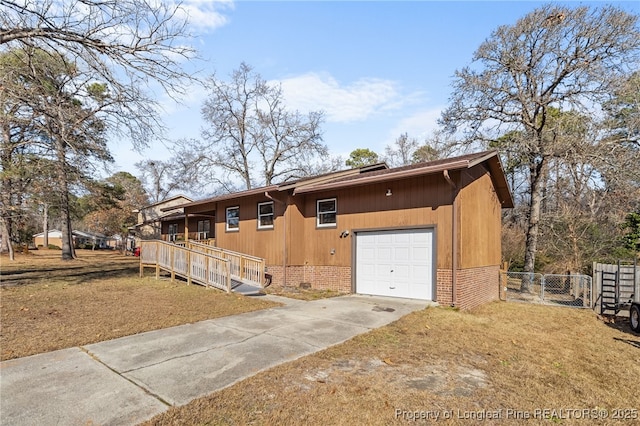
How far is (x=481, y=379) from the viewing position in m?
4.36

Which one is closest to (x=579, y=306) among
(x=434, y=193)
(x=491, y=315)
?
(x=491, y=315)

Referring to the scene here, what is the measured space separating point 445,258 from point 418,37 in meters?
7.32

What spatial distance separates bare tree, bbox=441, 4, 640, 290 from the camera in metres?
13.3

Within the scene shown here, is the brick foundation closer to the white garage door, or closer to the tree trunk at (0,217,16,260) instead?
the white garage door

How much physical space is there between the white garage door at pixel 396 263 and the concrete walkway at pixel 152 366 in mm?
2510

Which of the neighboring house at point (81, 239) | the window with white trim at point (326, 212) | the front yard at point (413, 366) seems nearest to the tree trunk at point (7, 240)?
the front yard at point (413, 366)

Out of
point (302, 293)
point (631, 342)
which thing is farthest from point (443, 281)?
point (302, 293)

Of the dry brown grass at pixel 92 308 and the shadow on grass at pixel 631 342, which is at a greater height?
the dry brown grass at pixel 92 308

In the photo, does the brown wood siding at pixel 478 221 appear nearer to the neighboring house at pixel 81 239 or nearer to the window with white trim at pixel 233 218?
the window with white trim at pixel 233 218

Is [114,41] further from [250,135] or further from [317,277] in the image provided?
[250,135]

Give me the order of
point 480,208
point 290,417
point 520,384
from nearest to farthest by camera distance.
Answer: point 290,417, point 520,384, point 480,208

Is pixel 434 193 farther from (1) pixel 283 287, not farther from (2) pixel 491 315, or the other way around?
(1) pixel 283 287

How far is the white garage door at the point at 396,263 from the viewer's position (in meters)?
9.65

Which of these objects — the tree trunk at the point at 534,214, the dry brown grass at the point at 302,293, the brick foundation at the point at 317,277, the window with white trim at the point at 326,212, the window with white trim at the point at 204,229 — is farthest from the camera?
the window with white trim at the point at 204,229
